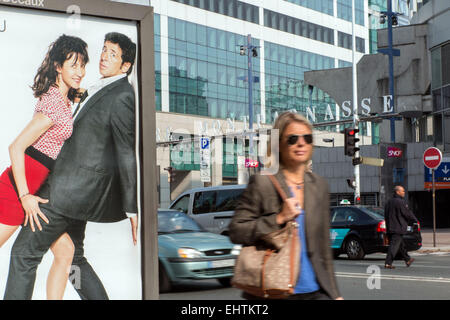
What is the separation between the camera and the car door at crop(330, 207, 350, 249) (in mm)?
19625

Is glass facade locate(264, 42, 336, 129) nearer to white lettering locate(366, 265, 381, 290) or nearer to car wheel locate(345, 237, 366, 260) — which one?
car wheel locate(345, 237, 366, 260)

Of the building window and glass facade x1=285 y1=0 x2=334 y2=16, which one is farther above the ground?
glass facade x1=285 y1=0 x2=334 y2=16

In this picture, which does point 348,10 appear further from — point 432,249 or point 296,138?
point 296,138

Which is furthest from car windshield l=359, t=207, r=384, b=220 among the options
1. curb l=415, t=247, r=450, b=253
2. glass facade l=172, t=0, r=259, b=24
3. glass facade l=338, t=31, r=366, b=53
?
glass facade l=338, t=31, r=366, b=53

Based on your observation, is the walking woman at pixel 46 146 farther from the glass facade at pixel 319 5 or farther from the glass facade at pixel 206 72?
the glass facade at pixel 319 5

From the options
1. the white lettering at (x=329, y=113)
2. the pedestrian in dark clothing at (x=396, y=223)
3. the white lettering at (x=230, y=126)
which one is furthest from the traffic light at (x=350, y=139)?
the white lettering at (x=230, y=126)

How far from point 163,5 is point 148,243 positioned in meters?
49.9

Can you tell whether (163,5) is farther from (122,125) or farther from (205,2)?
(122,125)

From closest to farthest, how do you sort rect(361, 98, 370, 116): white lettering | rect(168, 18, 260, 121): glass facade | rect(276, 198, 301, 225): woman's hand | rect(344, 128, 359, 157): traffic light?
1. rect(276, 198, 301, 225): woman's hand
2. rect(344, 128, 359, 157): traffic light
3. rect(361, 98, 370, 116): white lettering
4. rect(168, 18, 260, 121): glass facade

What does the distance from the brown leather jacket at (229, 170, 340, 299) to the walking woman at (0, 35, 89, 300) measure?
69.6 inches

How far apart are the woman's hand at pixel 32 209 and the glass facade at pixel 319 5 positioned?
6405cm

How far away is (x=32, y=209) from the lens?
5016mm

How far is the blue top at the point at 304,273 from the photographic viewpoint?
12.0ft
